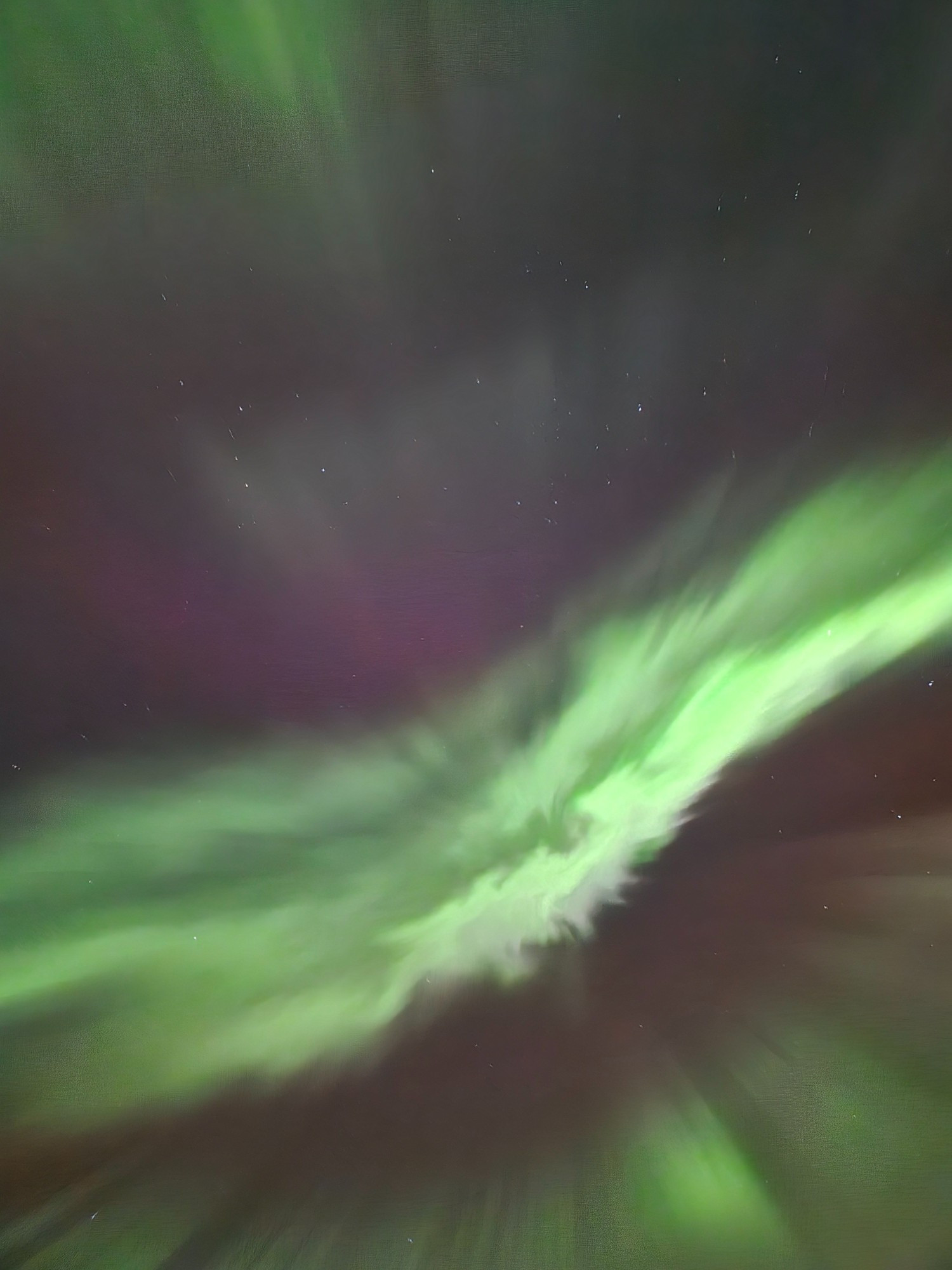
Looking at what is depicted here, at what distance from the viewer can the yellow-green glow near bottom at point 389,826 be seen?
66 cm

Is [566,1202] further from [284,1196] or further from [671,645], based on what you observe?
[671,645]

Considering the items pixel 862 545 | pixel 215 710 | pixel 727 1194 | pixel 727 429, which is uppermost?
pixel 215 710

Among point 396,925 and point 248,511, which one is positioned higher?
point 248,511

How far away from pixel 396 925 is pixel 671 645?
0.33m

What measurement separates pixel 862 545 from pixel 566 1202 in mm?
599

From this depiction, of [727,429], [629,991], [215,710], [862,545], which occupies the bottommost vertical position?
[629,991]

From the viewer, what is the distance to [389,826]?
2.24ft

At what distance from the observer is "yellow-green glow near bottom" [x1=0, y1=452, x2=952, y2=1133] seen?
26.0 inches

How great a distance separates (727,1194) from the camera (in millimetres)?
686

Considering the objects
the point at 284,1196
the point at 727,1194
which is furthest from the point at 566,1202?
the point at 284,1196

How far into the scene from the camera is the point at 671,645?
66 centimetres

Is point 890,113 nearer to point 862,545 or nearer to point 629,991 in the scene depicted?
point 862,545

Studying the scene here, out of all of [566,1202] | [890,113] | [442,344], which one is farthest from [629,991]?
[890,113]

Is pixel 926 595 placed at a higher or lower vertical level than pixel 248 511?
lower
